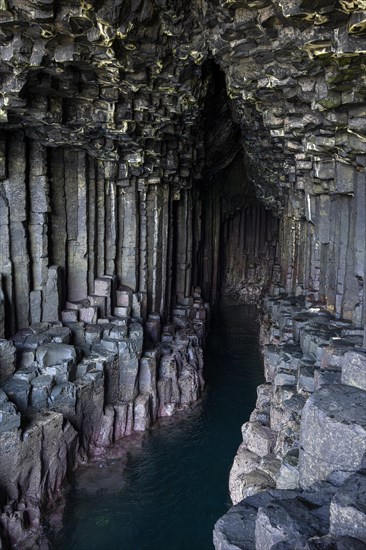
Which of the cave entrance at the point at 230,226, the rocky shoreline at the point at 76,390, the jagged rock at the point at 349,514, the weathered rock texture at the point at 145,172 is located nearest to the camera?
the jagged rock at the point at 349,514

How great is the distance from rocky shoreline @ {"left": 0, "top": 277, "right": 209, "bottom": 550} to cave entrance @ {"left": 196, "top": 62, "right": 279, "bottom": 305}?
28.5 ft

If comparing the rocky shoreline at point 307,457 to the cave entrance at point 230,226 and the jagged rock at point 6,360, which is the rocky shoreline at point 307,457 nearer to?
the jagged rock at point 6,360

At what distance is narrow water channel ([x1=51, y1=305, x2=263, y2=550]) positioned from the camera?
10500 millimetres

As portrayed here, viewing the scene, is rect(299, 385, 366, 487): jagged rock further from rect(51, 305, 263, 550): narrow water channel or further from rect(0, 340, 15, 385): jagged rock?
rect(0, 340, 15, 385): jagged rock

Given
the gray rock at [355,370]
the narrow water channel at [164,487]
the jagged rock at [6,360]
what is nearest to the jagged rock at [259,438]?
the narrow water channel at [164,487]

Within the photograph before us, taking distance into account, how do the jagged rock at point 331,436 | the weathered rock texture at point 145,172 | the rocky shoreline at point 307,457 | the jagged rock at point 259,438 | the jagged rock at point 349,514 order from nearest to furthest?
the jagged rock at point 349,514 → the rocky shoreline at point 307,457 → the jagged rock at point 331,436 → the weathered rock texture at point 145,172 → the jagged rock at point 259,438

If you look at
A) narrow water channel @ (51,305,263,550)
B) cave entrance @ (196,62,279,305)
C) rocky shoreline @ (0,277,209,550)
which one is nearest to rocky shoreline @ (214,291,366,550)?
narrow water channel @ (51,305,263,550)

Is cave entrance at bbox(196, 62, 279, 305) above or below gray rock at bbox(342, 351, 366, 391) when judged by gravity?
above

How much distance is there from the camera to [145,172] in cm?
1764

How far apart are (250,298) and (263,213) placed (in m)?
5.85

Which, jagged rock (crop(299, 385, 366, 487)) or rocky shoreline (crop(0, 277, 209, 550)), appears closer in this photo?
jagged rock (crop(299, 385, 366, 487))

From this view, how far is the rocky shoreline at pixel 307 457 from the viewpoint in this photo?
5.32m

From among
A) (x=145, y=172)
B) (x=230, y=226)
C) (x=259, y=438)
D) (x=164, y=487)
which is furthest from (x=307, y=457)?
(x=230, y=226)

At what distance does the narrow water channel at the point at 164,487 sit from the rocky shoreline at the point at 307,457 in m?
1.58
